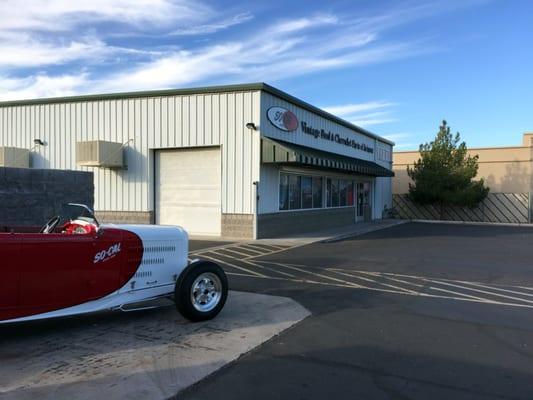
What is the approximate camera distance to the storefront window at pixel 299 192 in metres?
20.3

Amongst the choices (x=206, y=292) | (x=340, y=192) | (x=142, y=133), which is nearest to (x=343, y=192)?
(x=340, y=192)

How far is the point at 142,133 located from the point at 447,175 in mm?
21169

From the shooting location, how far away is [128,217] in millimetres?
20750

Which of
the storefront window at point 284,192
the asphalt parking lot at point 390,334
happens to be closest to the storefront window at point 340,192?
the storefront window at point 284,192

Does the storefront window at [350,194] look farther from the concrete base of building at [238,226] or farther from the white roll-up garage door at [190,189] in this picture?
the concrete base of building at [238,226]

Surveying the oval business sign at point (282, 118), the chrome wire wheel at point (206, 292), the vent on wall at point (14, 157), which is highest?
the oval business sign at point (282, 118)

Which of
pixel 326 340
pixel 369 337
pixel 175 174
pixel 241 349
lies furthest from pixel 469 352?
pixel 175 174

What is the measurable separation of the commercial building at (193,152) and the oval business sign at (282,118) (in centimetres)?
4

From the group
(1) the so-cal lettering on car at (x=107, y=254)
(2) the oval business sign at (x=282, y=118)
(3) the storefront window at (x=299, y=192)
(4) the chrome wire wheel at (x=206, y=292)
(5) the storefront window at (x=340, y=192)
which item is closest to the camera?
(1) the so-cal lettering on car at (x=107, y=254)

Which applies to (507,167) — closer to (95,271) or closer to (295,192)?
(295,192)

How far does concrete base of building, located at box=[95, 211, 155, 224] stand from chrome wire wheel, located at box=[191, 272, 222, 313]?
46.3 feet

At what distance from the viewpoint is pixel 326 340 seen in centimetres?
582

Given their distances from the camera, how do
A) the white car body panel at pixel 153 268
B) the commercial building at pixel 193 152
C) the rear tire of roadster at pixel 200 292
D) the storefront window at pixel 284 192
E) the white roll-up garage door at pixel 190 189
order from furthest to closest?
the storefront window at pixel 284 192 → the white roll-up garage door at pixel 190 189 → the commercial building at pixel 193 152 → the rear tire of roadster at pixel 200 292 → the white car body panel at pixel 153 268

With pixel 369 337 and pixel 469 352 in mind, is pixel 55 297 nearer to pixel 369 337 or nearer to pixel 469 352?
pixel 369 337
